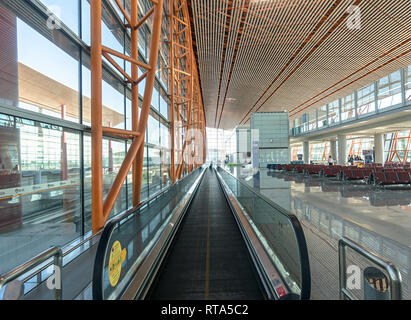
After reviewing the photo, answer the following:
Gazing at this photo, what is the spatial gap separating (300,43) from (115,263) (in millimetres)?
15867

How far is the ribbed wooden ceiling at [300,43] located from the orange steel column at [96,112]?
26.1ft

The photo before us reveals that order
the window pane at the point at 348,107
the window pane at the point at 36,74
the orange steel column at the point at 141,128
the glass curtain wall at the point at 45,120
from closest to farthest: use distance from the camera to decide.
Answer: the window pane at the point at 36,74 → the glass curtain wall at the point at 45,120 → the orange steel column at the point at 141,128 → the window pane at the point at 348,107

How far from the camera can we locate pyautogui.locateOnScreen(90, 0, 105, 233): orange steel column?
450 centimetres

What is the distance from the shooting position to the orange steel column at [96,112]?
450 centimetres

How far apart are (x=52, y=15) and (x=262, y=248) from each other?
219 inches

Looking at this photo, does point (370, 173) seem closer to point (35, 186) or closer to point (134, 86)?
point (134, 86)

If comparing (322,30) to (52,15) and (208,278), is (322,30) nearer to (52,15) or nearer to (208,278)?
(52,15)

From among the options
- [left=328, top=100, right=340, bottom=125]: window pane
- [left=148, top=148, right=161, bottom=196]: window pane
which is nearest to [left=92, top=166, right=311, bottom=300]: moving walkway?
[left=148, top=148, right=161, bottom=196]: window pane

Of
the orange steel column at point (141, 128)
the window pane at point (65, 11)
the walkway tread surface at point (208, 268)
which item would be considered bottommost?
the walkway tread surface at point (208, 268)

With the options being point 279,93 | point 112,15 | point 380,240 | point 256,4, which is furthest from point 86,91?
point 279,93

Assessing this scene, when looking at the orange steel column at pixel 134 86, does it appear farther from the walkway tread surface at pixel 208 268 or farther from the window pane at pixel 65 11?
the walkway tread surface at pixel 208 268

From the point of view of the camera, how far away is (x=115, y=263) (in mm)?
2379

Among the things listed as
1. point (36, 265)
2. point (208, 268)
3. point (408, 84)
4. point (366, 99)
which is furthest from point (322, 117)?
point (36, 265)

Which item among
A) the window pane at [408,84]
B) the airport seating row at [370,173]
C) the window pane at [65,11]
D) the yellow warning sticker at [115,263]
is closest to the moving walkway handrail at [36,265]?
the yellow warning sticker at [115,263]
